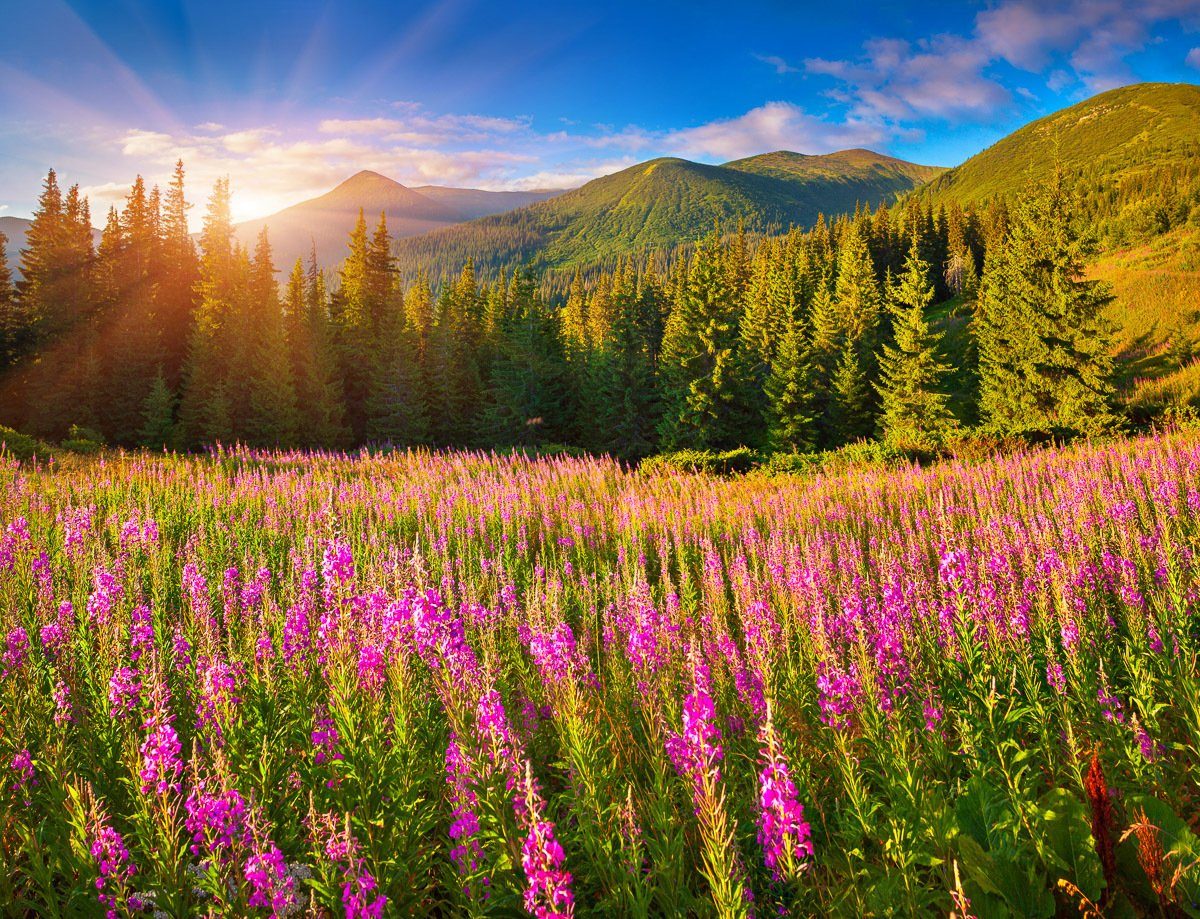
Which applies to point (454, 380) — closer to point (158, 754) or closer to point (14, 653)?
point (14, 653)

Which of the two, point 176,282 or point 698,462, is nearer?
point 698,462

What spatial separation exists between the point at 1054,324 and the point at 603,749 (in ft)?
94.4

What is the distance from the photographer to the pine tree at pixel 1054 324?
74.7 ft

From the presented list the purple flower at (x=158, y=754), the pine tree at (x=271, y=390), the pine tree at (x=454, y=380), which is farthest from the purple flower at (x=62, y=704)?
the pine tree at (x=454, y=380)

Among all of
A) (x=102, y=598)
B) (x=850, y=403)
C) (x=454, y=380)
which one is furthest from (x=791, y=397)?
(x=102, y=598)

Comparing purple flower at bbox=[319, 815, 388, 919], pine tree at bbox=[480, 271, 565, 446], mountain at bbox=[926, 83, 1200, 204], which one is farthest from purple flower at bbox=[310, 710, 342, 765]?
mountain at bbox=[926, 83, 1200, 204]

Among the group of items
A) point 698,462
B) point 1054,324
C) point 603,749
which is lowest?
point 698,462

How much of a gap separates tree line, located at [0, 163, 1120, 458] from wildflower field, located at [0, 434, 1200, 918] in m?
17.0

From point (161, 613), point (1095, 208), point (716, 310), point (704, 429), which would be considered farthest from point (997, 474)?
point (1095, 208)

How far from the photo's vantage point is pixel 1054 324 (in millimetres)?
24031

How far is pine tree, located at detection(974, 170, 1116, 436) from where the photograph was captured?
897 inches

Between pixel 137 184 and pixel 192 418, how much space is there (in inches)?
638

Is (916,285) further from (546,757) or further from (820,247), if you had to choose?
(820,247)

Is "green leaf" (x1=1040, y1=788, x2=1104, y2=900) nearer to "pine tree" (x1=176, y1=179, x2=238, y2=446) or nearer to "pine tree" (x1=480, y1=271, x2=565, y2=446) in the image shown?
"pine tree" (x1=176, y1=179, x2=238, y2=446)
